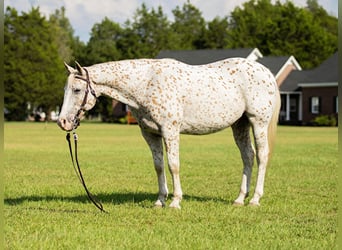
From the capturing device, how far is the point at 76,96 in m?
8.65

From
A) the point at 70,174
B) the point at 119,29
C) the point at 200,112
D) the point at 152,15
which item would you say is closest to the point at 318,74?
the point at 152,15

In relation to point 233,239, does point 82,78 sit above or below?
above

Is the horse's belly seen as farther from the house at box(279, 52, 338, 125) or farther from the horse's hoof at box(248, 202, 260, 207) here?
the house at box(279, 52, 338, 125)

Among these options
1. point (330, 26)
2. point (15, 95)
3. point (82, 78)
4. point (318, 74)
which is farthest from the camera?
point (330, 26)

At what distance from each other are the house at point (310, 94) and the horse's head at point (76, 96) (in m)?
48.0

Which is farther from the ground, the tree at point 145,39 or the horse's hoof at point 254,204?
the tree at point 145,39

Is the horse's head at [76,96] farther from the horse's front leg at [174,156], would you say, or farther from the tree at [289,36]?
the tree at [289,36]

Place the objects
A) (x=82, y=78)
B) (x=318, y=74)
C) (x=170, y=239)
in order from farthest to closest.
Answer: (x=318, y=74), (x=82, y=78), (x=170, y=239)

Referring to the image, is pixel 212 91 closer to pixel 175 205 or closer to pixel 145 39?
pixel 175 205

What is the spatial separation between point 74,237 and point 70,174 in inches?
316

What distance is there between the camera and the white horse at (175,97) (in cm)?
877

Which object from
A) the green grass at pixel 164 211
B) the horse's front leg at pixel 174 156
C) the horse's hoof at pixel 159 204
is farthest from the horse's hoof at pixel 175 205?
the horse's hoof at pixel 159 204

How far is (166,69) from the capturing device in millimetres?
9055

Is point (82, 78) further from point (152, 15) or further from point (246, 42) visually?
point (246, 42)
